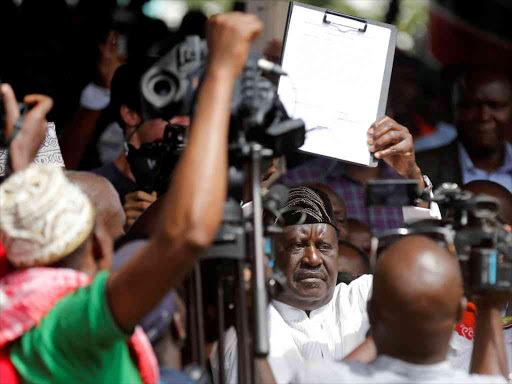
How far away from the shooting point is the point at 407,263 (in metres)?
2.61

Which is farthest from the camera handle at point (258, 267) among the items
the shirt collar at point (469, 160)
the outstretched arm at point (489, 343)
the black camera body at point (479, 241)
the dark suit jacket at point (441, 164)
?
the shirt collar at point (469, 160)

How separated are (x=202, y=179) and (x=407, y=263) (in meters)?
0.83

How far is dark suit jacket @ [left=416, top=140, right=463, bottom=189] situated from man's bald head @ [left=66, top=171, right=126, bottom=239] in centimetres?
297

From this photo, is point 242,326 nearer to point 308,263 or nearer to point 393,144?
point 393,144

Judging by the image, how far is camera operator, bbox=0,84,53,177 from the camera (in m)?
2.70

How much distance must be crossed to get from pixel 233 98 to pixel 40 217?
0.64m

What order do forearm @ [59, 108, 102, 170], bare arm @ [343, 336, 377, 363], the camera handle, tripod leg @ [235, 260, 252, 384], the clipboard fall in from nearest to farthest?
the camera handle
tripod leg @ [235, 260, 252, 384]
bare arm @ [343, 336, 377, 363]
the clipboard
forearm @ [59, 108, 102, 170]

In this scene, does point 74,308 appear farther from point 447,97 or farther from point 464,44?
point 464,44

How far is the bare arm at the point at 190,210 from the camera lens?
208cm

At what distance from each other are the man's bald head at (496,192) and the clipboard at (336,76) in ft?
3.79

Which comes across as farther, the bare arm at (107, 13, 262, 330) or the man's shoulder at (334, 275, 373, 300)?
the man's shoulder at (334, 275, 373, 300)

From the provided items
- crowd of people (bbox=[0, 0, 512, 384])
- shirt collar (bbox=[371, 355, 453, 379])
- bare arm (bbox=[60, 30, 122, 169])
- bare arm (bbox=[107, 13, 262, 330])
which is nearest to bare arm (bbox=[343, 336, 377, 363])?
crowd of people (bbox=[0, 0, 512, 384])

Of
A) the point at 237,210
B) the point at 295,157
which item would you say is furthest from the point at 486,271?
the point at 295,157

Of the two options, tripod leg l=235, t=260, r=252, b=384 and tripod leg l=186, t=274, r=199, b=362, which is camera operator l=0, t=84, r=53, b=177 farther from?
tripod leg l=235, t=260, r=252, b=384
